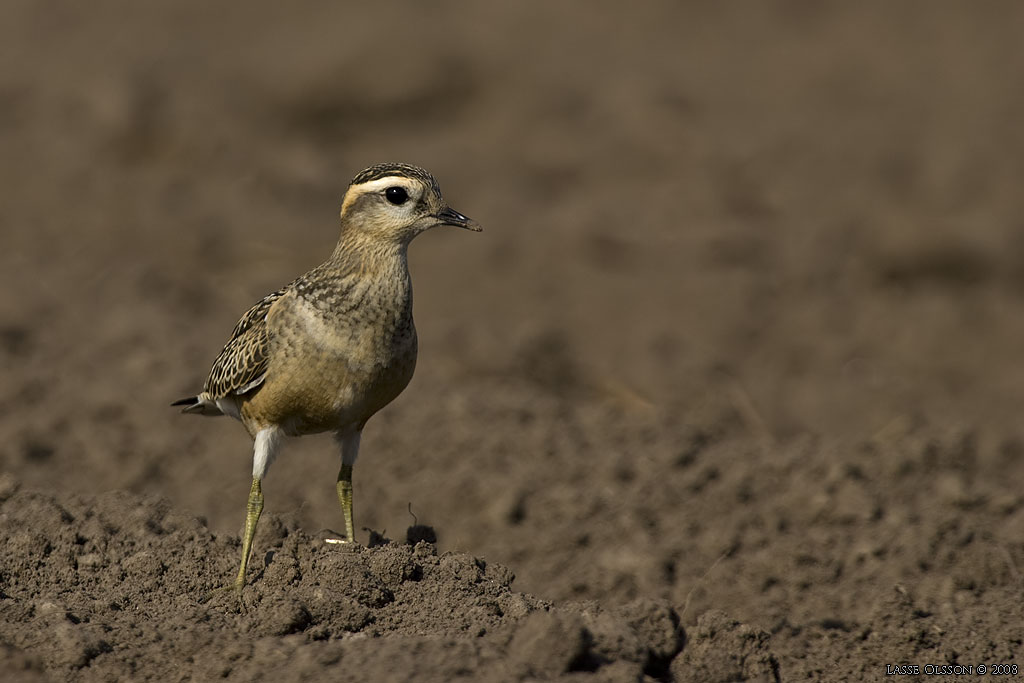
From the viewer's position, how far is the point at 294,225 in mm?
15703

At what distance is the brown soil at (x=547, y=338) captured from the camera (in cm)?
665

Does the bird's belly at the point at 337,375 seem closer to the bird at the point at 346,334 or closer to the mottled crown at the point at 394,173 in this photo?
the bird at the point at 346,334

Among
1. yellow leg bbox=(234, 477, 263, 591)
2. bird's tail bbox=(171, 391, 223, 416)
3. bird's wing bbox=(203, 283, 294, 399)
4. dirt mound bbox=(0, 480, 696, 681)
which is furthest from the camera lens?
bird's tail bbox=(171, 391, 223, 416)

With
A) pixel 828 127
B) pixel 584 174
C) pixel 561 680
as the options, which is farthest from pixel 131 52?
pixel 561 680

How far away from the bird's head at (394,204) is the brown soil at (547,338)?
1.61 metres

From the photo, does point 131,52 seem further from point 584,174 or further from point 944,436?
point 944,436

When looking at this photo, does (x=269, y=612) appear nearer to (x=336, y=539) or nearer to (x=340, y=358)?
(x=336, y=539)

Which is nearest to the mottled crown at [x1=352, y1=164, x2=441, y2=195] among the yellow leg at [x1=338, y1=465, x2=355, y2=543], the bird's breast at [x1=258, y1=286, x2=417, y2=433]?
the bird's breast at [x1=258, y1=286, x2=417, y2=433]

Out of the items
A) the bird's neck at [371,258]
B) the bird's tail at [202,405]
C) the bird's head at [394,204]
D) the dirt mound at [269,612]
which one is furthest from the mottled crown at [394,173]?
the dirt mound at [269,612]

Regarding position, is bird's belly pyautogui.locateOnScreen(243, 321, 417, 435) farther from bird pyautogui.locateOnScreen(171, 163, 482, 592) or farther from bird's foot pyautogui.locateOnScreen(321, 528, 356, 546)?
bird's foot pyautogui.locateOnScreen(321, 528, 356, 546)

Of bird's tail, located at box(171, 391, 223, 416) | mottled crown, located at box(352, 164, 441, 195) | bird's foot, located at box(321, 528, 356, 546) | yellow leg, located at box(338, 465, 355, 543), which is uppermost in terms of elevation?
mottled crown, located at box(352, 164, 441, 195)

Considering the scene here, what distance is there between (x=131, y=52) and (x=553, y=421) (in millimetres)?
10955

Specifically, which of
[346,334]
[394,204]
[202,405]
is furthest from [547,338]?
[346,334]

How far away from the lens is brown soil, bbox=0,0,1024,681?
6652 mm
